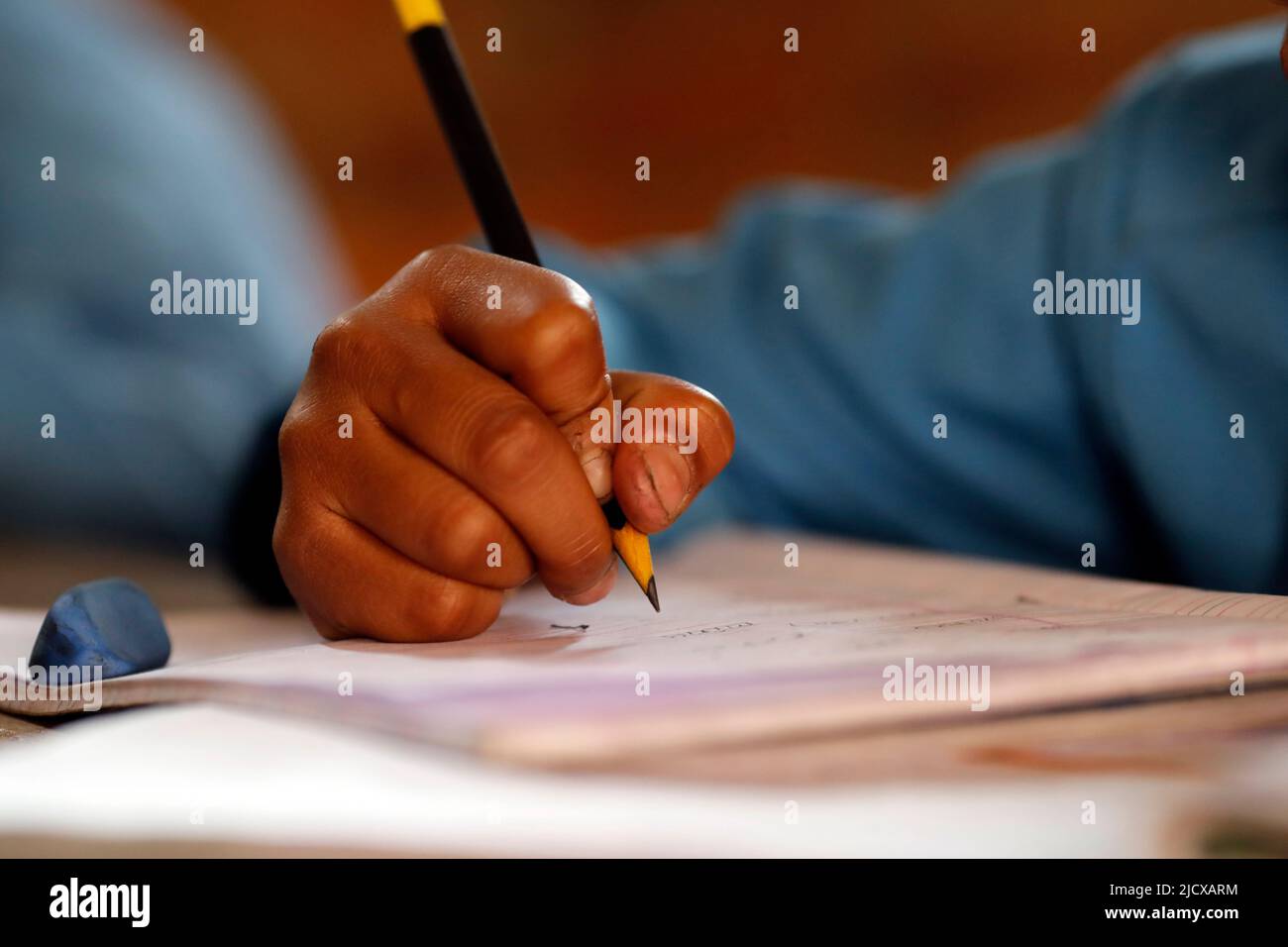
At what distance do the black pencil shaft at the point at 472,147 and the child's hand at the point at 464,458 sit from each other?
42 millimetres

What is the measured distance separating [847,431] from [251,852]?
536 mm

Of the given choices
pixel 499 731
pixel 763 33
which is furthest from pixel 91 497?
pixel 763 33

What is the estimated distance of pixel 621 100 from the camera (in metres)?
1.08

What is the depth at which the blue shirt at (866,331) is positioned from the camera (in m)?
0.48

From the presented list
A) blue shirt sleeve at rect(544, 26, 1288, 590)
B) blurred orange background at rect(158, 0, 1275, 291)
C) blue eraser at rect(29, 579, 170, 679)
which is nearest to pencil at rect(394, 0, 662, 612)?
blue eraser at rect(29, 579, 170, 679)

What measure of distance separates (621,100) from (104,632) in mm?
910

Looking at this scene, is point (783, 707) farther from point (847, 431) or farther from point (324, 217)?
point (324, 217)

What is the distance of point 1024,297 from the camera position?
0.59m

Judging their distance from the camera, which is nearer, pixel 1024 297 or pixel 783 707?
pixel 783 707

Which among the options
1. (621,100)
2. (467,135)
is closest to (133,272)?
(467,135)

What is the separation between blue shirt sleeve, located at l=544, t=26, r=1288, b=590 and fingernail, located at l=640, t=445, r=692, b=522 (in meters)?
0.30

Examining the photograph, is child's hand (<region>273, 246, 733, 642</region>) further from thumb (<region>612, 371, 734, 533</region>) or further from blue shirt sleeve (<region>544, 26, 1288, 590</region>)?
blue shirt sleeve (<region>544, 26, 1288, 590</region>)

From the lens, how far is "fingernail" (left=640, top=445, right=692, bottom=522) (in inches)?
10.5

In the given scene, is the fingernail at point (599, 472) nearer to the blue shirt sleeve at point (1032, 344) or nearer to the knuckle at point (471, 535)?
the knuckle at point (471, 535)
